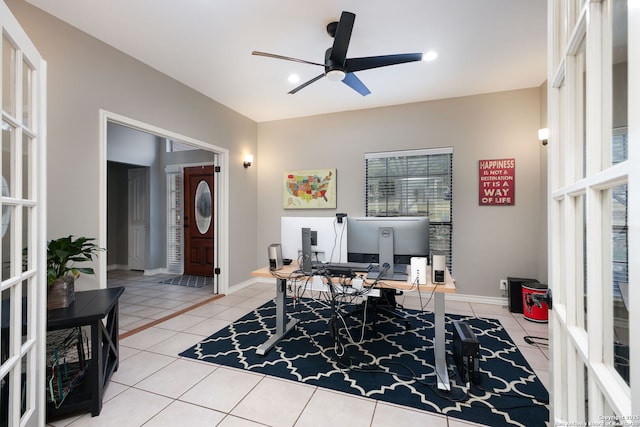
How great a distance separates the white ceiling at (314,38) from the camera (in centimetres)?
216

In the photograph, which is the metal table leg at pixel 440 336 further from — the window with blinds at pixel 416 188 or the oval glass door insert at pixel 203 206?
the oval glass door insert at pixel 203 206

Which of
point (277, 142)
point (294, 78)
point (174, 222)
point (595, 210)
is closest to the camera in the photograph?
point (595, 210)

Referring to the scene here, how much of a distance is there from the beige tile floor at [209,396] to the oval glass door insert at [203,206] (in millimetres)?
2612

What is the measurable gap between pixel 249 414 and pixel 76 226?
2.14 meters

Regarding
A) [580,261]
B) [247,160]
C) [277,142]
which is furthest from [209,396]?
[277,142]

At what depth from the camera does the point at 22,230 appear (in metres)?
1.30

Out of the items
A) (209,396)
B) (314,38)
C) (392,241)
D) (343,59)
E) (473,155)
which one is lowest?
(209,396)

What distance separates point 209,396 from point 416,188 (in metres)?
3.42

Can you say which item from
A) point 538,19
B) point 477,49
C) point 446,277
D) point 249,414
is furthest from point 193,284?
point 538,19

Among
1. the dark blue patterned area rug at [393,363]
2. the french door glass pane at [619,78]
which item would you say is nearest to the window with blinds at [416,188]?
the dark blue patterned area rug at [393,363]

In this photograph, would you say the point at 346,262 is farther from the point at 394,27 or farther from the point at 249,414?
the point at 394,27

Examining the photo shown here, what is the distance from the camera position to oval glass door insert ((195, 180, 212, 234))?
537 cm

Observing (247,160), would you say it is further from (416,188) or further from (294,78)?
(416,188)

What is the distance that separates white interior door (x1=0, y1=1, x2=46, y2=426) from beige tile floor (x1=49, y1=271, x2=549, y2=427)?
0.50m
